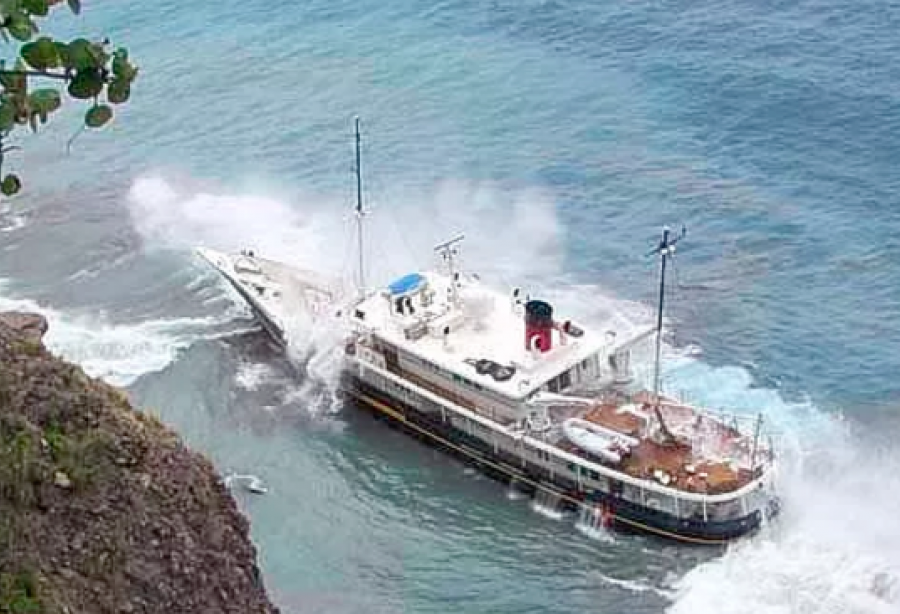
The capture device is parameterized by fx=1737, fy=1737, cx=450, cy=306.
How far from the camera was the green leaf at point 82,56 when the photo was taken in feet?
45.4

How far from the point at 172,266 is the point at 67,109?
2088 centimetres

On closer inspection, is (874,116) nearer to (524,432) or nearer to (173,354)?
(524,432)

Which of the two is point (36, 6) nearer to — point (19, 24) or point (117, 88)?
point (19, 24)

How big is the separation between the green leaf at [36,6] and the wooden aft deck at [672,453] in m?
44.8

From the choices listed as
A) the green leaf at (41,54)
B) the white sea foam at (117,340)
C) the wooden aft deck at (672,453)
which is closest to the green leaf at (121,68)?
the green leaf at (41,54)

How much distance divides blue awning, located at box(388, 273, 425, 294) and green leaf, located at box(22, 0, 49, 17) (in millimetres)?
52161

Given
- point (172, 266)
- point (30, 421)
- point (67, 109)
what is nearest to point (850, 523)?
point (172, 266)

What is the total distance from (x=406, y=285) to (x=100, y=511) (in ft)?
146

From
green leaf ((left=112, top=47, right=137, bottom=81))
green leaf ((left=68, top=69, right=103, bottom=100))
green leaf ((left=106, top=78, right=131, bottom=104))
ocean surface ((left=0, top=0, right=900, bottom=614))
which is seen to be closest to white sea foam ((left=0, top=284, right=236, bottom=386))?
ocean surface ((left=0, top=0, right=900, bottom=614))

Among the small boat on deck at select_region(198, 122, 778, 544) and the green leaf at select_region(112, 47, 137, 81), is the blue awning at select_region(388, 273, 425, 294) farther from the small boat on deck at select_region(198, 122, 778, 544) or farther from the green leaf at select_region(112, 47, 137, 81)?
the green leaf at select_region(112, 47, 137, 81)

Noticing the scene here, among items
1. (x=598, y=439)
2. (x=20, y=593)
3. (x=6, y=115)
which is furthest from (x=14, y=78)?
(x=598, y=439)

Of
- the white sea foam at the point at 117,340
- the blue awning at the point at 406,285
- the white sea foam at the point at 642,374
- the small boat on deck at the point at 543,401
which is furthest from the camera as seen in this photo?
the white sea foam at the point at 117,340

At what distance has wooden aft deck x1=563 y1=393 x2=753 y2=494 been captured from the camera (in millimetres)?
56844

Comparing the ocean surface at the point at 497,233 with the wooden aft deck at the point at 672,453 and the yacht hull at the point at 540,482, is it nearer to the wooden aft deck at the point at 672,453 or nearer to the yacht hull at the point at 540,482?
the yacht hull at the point at 540,482
